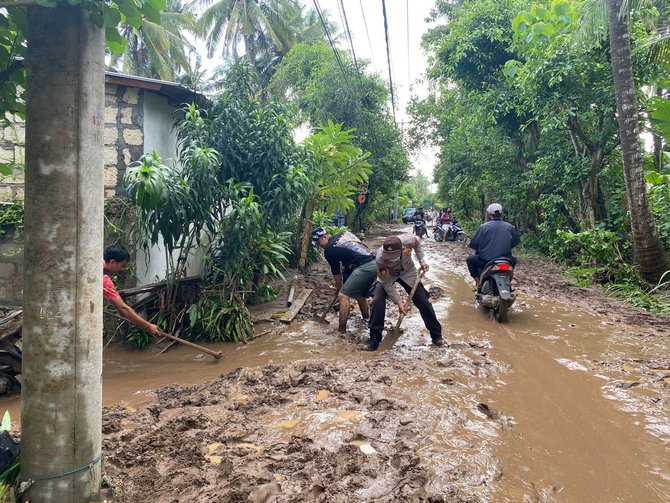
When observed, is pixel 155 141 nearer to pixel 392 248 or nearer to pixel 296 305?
pixel 296 305

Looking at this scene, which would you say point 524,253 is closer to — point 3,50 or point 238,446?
point 238,446

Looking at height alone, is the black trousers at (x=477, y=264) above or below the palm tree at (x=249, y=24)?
below

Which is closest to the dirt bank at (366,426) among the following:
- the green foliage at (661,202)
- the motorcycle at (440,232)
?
the green foliage at (661,202)

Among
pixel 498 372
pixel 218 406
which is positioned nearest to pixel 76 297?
pixel 218 406

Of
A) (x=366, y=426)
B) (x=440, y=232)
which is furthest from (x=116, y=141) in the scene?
(x=440, y=232)

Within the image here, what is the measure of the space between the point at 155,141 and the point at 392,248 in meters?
3.94

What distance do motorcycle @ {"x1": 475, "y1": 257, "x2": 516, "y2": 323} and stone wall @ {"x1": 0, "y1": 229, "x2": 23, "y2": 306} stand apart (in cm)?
650

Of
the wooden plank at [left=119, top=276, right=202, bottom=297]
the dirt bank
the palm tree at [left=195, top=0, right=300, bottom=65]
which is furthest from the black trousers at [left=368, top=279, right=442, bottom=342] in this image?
the palm tree at [left=195, top=0, right=300, bottom=65]

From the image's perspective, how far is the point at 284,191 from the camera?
6191 millimetres

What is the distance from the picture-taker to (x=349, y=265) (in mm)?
6379

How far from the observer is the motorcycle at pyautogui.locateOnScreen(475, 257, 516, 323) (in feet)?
20.5

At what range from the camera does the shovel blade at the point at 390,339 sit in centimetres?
555

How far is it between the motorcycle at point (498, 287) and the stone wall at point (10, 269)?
6500mm

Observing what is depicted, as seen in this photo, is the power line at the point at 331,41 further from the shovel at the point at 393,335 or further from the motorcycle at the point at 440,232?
the motorcycle at the point at 440,232
